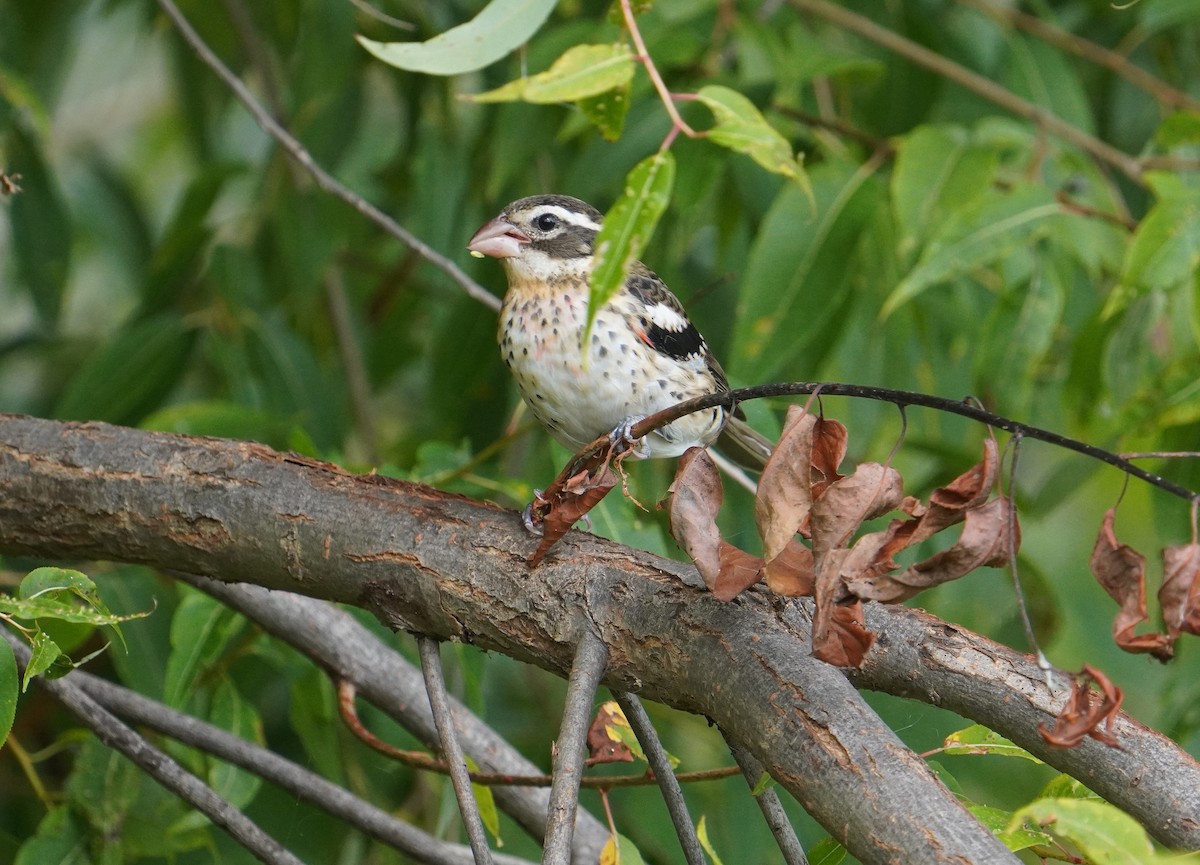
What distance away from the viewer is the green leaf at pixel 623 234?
164 cm

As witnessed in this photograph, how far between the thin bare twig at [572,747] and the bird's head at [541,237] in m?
1.52

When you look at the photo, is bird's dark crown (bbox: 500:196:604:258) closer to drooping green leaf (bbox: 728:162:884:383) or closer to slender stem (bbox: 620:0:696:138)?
drooping green leaf (bbox: 728:162:884:383)

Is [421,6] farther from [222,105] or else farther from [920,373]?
[920,373]

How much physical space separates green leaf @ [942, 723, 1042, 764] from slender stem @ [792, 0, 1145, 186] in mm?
2433

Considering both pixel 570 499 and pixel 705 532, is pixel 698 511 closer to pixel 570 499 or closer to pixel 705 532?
pixel 705 532

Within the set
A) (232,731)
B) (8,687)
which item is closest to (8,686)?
(8,687)

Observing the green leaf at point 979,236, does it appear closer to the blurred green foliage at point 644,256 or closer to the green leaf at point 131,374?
the blurred green foliage at point 644,256

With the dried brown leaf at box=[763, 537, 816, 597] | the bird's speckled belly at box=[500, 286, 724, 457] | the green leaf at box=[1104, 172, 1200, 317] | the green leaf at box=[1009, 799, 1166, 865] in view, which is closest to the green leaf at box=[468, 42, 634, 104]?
the dried brown leaf at box=[763, 537, 816, 597]

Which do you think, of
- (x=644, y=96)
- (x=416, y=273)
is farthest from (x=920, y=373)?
(x=416, y=273)

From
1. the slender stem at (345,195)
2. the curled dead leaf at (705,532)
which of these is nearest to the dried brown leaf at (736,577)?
the curled dead leaf at (705,532)

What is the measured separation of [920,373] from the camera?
4879 millimetres

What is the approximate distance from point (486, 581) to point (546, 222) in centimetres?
147

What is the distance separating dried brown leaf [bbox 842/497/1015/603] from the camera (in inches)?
68.8

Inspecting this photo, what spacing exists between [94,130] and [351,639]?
602 centimetres
